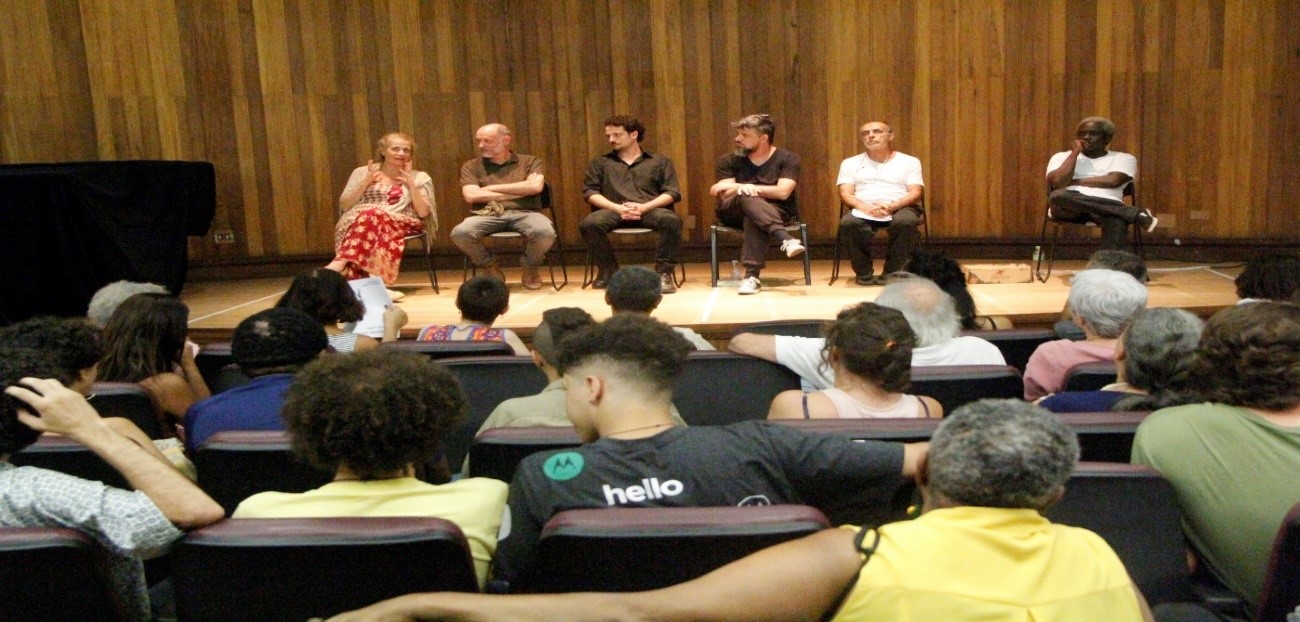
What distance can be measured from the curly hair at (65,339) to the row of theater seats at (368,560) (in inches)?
24.5

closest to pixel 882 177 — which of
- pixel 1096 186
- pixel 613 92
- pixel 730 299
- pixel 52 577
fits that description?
pixel 1096 186

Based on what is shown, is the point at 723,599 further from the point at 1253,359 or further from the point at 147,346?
the point at 147,346

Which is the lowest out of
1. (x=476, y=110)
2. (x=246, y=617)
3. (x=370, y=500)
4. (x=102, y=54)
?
(x=246, y=617)

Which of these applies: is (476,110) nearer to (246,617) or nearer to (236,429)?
(236,429)

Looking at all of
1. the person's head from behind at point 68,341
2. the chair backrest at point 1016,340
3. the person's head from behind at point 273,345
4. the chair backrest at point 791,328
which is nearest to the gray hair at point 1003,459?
the person's head from behind at point 68,341

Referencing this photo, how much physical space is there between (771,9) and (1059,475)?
20.9 feet

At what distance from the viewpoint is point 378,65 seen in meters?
7.40

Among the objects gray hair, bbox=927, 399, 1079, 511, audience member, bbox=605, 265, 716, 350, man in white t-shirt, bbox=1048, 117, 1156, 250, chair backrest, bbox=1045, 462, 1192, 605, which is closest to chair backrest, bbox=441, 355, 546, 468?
audience member, bbox=605, 265, 716, 350

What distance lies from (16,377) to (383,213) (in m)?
4.62

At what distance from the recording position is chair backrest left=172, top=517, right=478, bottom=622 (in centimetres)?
149

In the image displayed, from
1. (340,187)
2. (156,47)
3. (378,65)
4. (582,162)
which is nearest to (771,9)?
(582,162)

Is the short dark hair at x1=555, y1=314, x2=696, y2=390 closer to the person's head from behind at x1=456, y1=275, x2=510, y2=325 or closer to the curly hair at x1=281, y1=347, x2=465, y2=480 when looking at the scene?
the curly hair at x1=281, y1=347, x2=465, y2=480

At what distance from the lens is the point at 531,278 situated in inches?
258

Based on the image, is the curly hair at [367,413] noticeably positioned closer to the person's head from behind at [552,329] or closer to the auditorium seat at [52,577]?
the auditorium seat at [52,577]
